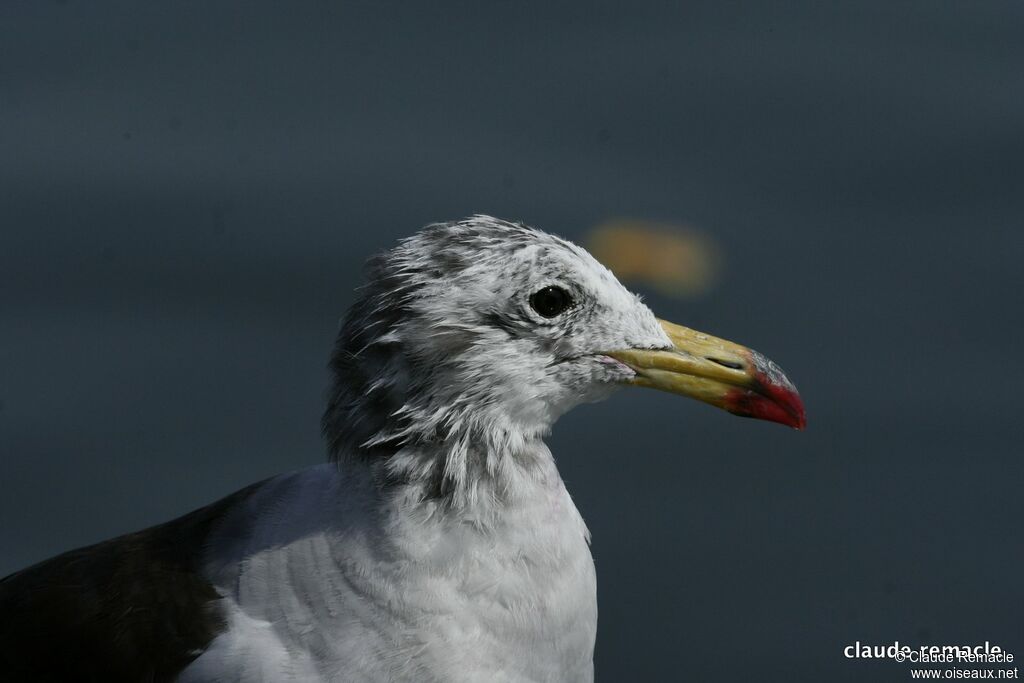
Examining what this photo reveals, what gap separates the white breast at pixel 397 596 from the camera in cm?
408

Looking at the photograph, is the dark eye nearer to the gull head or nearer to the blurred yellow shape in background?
the gull head

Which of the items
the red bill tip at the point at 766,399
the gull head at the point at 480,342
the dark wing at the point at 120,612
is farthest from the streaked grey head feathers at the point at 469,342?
the dark wing at the point at 120,612

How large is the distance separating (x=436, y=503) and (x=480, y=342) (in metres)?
0.41

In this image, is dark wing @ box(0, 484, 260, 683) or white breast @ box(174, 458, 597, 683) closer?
white breast @ box(174, 458, 597, 683)

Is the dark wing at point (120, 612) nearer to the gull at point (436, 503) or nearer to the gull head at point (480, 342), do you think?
the gull at point (436, 503)

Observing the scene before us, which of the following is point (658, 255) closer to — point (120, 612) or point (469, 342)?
point (469, 342)

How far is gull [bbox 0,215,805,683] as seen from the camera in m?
4.02

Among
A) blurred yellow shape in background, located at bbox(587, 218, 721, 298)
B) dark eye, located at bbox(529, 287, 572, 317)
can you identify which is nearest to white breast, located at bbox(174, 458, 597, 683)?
dark eye, located at bbox(529, 287, 572, 317)

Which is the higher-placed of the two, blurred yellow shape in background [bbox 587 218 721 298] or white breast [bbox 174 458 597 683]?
blurred yellow shape in background [bbox 587 218 721 298]

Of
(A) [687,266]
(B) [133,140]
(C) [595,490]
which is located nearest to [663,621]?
(C) [595,490]

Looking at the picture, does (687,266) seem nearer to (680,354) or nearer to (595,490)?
(595,490)

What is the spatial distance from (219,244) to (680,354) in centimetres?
291

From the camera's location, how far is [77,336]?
637cm

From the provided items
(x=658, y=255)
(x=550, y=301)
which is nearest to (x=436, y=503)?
(x=550, y=301)
